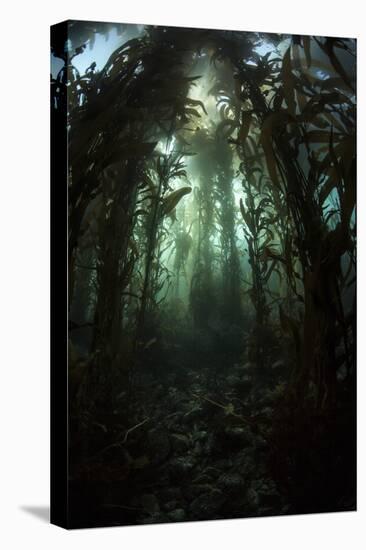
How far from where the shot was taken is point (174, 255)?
8531 mm

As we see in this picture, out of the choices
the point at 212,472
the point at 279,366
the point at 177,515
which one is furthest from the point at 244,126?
the point at 177,515

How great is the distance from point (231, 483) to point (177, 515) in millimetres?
398

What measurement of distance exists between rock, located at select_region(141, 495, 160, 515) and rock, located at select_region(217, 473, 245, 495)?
422 mm

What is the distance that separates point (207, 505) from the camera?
8594 mm

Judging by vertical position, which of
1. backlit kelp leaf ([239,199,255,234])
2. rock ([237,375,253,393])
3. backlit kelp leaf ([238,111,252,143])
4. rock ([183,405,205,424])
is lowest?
rock ([183,405,205,424])

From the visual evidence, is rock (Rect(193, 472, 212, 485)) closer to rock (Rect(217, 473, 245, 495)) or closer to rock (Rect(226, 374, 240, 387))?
rock (Rect(217, 473, 245, 495))

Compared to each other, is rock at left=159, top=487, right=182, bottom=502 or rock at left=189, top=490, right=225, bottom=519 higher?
rock at left=159, top=487, right=182, bottom=502

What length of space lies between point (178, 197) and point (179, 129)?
16.1 inches

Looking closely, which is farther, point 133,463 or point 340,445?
point 340,445

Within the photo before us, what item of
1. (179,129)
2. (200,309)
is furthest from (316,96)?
(200,309)

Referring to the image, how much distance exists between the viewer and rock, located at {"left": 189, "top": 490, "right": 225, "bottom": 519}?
8562mm

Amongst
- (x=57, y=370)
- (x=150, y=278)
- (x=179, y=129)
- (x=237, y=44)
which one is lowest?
(x=57, y=370)

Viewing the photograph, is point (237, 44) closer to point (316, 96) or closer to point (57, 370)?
point (316, 96)

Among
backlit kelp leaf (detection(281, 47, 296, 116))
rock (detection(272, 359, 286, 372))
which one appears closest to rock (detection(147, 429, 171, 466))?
rock (detection(272, 359, 286, 372))
